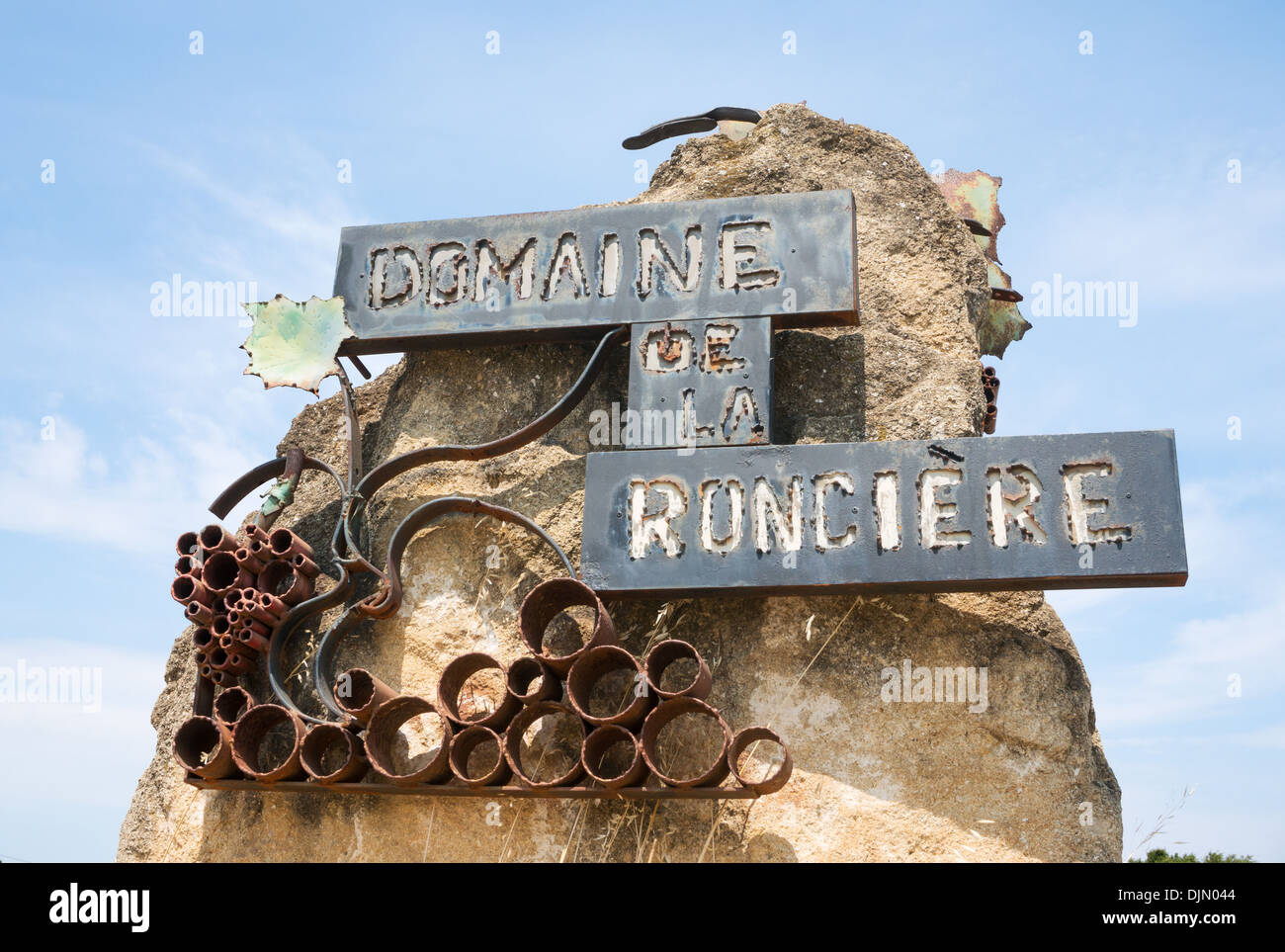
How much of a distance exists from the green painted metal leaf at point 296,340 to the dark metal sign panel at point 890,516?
3.71ft

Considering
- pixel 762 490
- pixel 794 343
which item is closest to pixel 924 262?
pixel 794 343

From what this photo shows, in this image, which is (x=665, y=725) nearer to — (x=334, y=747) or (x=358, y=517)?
(x=334, y=747)

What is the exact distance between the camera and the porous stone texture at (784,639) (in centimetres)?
368

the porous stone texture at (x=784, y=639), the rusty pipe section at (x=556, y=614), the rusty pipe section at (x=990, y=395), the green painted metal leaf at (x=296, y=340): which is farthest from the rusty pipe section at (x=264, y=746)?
the rusty pipe section at (x=990, y=395)

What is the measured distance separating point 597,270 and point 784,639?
1422 millimetres

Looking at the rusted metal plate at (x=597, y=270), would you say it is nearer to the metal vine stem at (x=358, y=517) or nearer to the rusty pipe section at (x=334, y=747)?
the metal vine stem at (x=358, y=517)

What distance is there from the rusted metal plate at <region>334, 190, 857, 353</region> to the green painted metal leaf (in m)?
0.07

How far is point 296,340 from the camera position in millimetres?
4562

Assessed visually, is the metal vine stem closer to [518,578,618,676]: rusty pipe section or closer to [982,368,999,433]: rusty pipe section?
[518,578,618,676]: rusty pipe section

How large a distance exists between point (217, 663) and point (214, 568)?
0.30 meters

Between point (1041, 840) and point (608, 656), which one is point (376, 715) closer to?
point (608, 656)

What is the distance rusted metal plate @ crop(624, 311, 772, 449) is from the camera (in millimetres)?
4062

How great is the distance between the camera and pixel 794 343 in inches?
173

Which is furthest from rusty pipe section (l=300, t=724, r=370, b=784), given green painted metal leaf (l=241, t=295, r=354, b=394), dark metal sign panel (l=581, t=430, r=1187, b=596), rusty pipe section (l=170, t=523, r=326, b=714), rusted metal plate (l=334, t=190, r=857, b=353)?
rusted metal plate (l=334, t=190, r=857, b=353)
